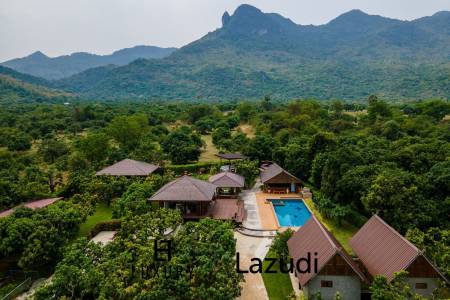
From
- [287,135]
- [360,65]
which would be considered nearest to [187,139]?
[287,135]

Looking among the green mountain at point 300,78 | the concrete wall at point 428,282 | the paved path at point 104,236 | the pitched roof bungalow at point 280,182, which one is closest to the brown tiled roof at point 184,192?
the paved path at point 104,236

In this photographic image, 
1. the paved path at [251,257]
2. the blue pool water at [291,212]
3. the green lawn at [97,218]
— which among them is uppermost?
the paved path at [251,257]

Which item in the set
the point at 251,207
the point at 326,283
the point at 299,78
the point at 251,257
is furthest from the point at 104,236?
the point at 299,78

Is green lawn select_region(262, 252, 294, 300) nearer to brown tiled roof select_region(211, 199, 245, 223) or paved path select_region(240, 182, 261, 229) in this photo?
paved path select_region(240, 182, 261, 229)

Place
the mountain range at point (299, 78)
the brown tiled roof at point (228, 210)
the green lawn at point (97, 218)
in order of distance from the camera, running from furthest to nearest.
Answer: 1. the mountain range at point (299, 78)
2. the brown tiled roof at point (228, 210)
3. the green lawn at point (97, 218)

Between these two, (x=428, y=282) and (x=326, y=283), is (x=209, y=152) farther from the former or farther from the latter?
(x=428, y=282)

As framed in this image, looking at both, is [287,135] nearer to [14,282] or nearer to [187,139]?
[187,139]

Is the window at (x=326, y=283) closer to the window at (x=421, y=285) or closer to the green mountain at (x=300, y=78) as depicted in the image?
the window at (x=421, y=285)

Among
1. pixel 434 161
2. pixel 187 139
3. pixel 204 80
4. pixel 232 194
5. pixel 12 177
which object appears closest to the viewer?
pixel 434 161
